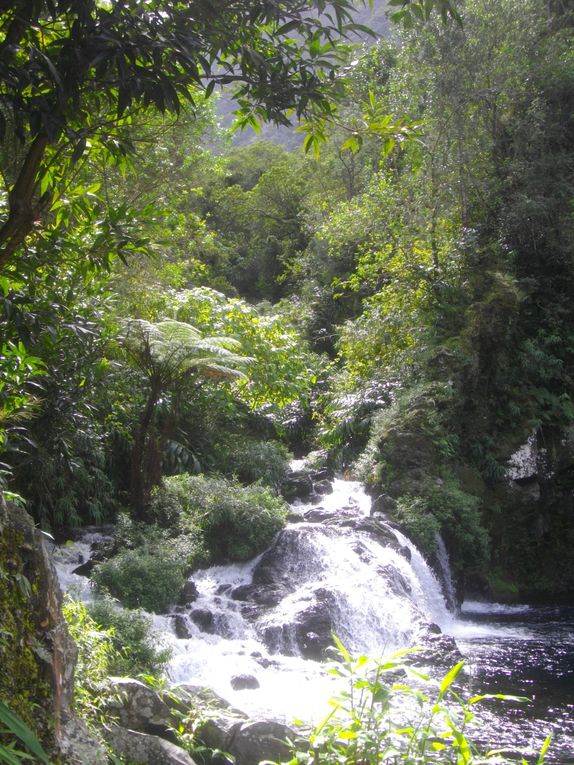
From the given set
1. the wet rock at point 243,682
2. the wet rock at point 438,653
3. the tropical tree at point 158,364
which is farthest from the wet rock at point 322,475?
the wet rock at point 243,682

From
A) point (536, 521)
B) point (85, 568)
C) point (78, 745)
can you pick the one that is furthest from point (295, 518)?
point (78, 745)

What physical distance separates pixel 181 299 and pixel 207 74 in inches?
423

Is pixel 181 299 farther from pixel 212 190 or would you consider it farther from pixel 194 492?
A: pixel 212 190

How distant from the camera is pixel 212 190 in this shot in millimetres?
27484

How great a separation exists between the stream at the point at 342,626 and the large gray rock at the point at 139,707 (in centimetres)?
184

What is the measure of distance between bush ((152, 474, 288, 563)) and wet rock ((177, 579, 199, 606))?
969 millimetres

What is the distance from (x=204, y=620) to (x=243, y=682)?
1.61 meters

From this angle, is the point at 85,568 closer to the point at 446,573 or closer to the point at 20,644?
the point at 446,573

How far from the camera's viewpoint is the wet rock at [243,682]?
292 inches

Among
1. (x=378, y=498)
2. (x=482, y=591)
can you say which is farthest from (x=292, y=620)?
(x=482, y=591)

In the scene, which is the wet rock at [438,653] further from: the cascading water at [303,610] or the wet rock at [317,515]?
the wet rock at [317,515]

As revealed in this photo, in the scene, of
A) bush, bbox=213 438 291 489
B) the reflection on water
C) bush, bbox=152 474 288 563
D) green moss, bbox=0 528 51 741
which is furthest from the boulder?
bush, bbox=213 438 291 489

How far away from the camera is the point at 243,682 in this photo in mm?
7449

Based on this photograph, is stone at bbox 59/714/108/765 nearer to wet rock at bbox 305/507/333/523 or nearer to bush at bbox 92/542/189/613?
bush at bbox 92/542/189/613
